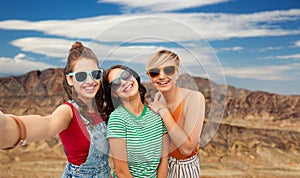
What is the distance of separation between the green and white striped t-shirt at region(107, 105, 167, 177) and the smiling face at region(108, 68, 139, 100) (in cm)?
7

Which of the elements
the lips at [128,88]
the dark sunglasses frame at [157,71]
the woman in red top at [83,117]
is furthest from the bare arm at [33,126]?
the dark sunglasses frame at [157,71]

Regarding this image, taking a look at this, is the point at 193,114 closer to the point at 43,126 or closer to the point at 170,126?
the point at 170,126

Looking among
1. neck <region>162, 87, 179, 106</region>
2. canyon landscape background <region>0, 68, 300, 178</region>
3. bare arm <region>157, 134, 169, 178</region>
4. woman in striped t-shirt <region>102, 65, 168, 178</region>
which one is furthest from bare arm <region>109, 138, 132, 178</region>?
canyon landscape background <region>0, 68, 300, 178</region>

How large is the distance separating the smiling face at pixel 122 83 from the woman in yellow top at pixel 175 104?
79mm

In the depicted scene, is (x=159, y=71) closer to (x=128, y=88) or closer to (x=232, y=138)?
(x=128, y=88)

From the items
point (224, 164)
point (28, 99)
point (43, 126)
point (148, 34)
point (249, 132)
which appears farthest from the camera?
point (28, 99)

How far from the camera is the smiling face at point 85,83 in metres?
1.76

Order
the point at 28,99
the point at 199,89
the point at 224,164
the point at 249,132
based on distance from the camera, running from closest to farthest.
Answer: the point at 199,89 < the point at 224,164 < the point at 249,132 < the point at 28,99

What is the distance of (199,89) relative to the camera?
1932mm

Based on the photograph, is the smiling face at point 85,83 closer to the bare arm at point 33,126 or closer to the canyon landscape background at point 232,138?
the bare arm at point 33,126

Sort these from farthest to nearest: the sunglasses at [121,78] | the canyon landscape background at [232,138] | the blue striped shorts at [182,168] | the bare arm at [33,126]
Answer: the canyon landscape background at [232,138]
the blue striped shorts at [182,168]
the sunglasses at [121,78]
the bare arm at [33,126]

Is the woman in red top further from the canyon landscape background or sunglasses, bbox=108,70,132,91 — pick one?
the canyon landscape background

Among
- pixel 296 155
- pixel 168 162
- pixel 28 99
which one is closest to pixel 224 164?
pixel 296 155

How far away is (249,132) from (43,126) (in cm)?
1423
